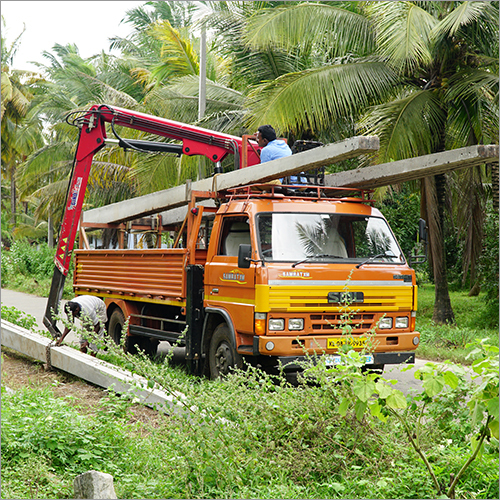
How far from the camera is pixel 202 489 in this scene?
4.11m

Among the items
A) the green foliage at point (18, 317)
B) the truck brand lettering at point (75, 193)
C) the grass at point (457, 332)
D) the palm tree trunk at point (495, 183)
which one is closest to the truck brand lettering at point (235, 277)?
the truck brand lettering at point (75, 193)

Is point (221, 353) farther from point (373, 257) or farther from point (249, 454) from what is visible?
point (249, 454)

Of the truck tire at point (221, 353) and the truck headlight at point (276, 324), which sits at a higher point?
the truck headlight at point (276, 324)

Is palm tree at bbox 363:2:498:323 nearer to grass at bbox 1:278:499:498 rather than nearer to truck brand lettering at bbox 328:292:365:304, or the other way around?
truck brand lettering at bbox 328:292:365:304

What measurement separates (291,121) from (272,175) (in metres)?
5.35

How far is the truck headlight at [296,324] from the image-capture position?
698 centimetres

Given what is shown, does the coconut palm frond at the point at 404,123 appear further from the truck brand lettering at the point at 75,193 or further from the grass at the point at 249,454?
the grass at the point at 249,454

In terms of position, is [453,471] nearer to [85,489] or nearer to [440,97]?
[85,489]

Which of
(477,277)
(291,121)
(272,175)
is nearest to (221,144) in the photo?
(272,175)

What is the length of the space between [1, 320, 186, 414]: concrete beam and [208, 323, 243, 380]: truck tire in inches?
37.2

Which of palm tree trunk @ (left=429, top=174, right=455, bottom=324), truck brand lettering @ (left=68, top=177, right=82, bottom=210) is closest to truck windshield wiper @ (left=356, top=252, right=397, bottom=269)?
truck brand lettering @ (left=68, top=177, right=82, bottom=210)

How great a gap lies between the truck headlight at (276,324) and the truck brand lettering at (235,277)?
0.60 m

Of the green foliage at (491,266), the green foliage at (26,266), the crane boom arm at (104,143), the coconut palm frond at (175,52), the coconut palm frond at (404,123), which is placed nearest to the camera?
the crane boom arm at (104,143)

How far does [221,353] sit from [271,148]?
2.93 metres
